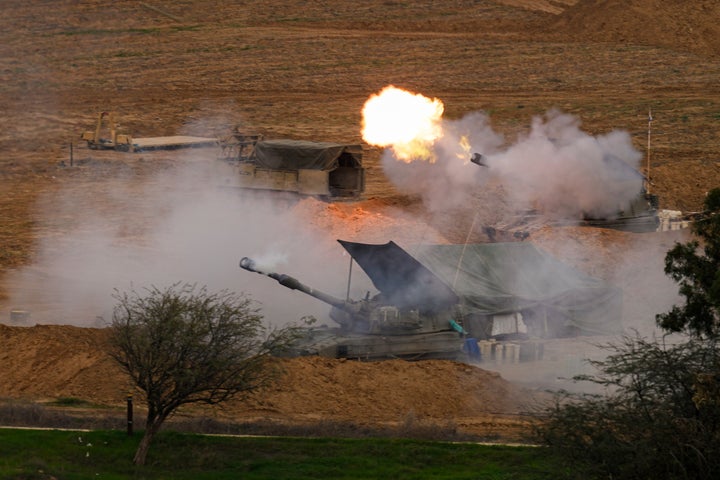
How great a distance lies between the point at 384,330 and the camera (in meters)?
34.4

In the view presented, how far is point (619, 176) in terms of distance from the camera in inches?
1844

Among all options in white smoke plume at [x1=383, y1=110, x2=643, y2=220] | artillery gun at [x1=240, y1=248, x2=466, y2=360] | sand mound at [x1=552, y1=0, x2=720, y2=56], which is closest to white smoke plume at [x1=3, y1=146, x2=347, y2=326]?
artillery gun at [x1=240, y1=248, x2=466, y2=360]

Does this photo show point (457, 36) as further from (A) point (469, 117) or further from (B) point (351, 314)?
(B) point (351, 314)

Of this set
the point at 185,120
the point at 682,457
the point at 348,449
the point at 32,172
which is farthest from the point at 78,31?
the point at 682,457

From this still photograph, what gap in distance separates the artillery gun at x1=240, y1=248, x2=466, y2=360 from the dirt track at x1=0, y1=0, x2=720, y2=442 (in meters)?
9.39

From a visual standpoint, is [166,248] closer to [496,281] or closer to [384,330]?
[496,281]

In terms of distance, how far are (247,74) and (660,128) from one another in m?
20.7

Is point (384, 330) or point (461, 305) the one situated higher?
point (461, 305)

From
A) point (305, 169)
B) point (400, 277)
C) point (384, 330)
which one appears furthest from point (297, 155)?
point (384, 330)

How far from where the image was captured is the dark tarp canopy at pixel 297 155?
48.8 meters

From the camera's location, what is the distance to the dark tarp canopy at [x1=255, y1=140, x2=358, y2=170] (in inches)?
1922

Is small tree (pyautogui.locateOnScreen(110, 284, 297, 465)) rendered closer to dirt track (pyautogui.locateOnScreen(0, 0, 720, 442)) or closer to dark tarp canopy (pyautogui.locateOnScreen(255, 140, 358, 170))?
dirt track (pyautogui.locateOnScreen(0, 0, 720, 442))

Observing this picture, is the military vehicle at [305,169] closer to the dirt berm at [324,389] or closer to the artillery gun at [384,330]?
the artillery gun at [384,330]

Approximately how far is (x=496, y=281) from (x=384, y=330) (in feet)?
15.4
